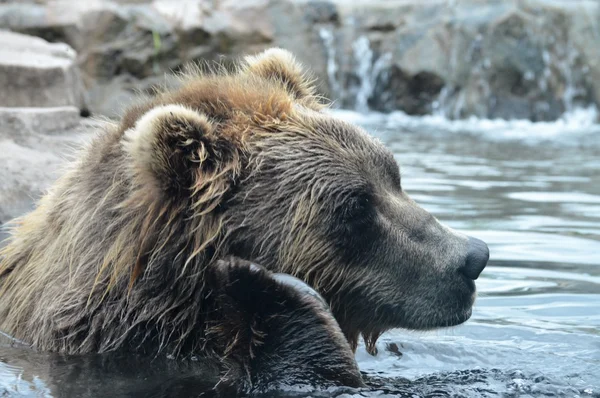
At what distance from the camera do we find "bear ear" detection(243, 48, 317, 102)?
5.38 m

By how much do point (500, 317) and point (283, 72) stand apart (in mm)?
2266

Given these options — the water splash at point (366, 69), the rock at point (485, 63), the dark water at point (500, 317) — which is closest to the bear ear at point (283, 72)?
the dark water at point (500, 317)

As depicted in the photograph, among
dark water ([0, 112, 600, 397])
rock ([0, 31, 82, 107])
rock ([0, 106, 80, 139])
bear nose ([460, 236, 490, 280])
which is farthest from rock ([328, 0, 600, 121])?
bear nose ([460, 236, 490, 280])

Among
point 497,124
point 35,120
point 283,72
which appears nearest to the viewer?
point 283,72

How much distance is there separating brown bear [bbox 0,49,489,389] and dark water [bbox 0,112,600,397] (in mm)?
168

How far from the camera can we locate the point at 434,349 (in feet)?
17.7

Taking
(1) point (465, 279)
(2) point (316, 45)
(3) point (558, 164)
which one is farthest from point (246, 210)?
(2) point (316, 45)

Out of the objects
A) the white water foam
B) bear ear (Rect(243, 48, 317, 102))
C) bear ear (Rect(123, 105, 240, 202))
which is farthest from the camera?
the white water foam

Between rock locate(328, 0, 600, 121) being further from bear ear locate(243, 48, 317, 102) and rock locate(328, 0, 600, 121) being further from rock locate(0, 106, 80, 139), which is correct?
bear ear locate(243, 48, 317, 102)

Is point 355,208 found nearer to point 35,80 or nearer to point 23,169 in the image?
point 23,169

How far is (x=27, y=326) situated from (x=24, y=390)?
485mm

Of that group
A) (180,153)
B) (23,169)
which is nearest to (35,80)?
(23,169)

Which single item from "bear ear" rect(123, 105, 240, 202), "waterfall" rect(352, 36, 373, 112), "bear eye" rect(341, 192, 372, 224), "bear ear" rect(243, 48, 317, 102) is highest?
"waterfall" rect(352, 36, 373, 112)

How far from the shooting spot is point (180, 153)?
4.29 metres
